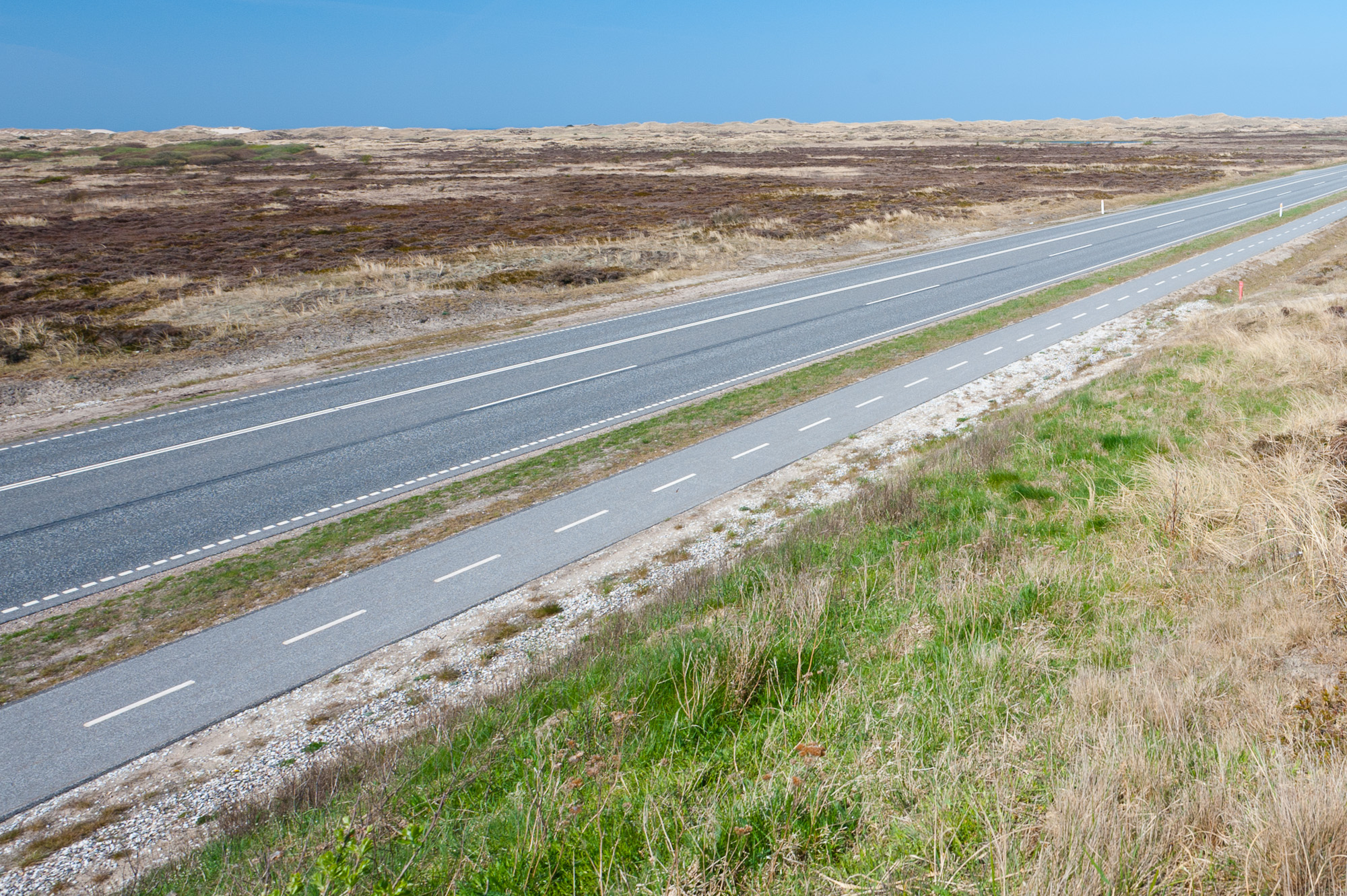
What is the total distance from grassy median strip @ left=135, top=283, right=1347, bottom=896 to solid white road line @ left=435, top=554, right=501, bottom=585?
2.98 m

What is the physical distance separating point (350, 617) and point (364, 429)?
7.32m

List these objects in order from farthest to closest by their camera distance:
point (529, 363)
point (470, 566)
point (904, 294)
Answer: point (904, 294) < point (529, 363) < point (470, 566)

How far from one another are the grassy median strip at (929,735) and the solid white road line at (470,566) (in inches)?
117

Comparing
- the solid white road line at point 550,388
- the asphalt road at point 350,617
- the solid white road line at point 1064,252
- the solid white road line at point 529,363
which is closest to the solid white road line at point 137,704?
the asphalt road at point 350,617

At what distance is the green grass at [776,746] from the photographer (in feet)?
10.9

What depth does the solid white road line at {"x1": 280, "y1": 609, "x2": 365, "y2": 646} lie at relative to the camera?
8.18 m

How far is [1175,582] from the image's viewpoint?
19.7 feet

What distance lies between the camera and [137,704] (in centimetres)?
722

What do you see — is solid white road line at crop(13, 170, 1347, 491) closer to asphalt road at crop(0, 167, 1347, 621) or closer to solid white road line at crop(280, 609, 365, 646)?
asphalt road at crop(0, 167, 1347, 621)

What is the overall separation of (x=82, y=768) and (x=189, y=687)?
112 cm

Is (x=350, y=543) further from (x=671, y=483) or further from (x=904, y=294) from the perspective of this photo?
(x=904, y=294)

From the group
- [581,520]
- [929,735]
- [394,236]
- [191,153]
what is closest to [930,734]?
[929,735]

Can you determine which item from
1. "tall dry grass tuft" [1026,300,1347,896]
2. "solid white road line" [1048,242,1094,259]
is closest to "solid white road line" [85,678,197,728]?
"tall dry grass tuft" [1026,300,1347,896]

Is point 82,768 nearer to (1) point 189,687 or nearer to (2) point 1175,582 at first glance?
(1) point 189,687
